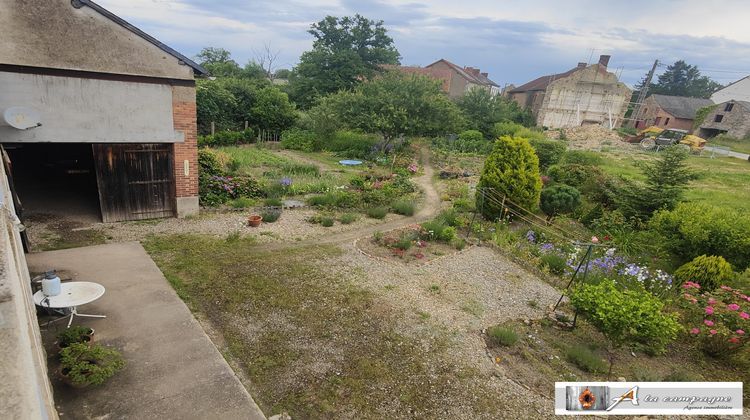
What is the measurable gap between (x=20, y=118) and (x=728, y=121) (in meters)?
58.0

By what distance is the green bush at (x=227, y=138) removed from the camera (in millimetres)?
23094

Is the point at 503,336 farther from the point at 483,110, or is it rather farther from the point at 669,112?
the point at 669,112

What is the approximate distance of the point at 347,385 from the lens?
5.31m

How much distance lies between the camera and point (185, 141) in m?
10.4

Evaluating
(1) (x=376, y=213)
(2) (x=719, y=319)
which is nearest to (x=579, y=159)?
(1) (x=376, y=213)

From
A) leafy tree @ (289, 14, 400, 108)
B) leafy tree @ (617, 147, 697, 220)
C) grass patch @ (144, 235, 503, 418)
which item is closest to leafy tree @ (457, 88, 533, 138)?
leafy tree @ (289, 14, 400, 108)

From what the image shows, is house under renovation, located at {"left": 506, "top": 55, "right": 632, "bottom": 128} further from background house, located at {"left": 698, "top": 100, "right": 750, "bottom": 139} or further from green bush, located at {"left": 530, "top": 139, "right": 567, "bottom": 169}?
green bush, located at {"left": 530, "top": 139, "right": 567, "bottom": 169}

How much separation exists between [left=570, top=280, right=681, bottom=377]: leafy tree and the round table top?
7471 millimetres

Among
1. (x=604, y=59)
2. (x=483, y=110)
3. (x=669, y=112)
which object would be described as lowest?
(x=483, y=110)

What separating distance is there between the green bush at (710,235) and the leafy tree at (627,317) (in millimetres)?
4136

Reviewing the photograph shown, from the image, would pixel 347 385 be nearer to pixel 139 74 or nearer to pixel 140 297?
pixel 140 297

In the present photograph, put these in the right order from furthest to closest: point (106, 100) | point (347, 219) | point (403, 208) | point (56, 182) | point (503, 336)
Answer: point (56, 182)
point (403, 208)
point (347, 219)
point (106, 100)
point (503, 336)

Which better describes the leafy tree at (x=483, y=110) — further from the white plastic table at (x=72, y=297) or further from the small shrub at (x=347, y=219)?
the white plastic table at (x=72, y=297)

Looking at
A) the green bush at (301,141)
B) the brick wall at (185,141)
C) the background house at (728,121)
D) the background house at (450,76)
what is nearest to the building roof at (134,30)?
the brick wall at (185,141)
